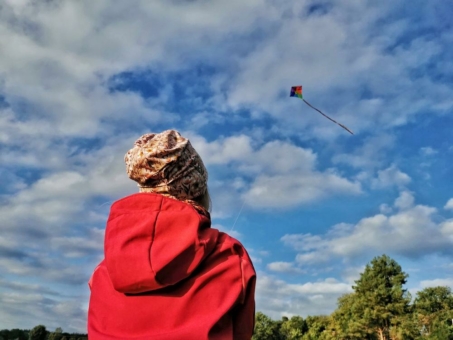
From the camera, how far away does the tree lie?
59.2 m

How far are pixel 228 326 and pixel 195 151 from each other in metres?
1.04

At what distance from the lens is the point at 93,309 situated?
277 cm

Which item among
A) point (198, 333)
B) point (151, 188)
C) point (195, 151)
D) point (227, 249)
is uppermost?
point (195, 151)

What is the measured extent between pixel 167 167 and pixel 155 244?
1.66ft

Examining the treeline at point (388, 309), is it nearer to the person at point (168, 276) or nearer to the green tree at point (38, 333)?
the green tree at point (38, 333)

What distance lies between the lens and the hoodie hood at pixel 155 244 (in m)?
2.44

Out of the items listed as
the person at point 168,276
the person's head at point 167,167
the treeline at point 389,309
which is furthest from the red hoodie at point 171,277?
the treeline at point 389,309

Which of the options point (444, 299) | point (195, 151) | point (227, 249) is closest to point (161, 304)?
point (227, 249)

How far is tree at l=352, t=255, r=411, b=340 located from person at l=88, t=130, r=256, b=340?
6151 centimetres

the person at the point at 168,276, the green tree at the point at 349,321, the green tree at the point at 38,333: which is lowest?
the person at the point at 168,276

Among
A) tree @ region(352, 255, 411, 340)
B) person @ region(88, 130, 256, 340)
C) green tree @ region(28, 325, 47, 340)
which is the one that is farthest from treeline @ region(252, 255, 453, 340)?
person @ region(88, 130, 256, 340)

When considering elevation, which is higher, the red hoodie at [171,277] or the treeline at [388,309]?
the treeline at [388,309]

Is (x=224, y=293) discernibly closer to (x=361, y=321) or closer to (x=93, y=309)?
(x=93, y=309)

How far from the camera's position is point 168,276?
8.05 feet
